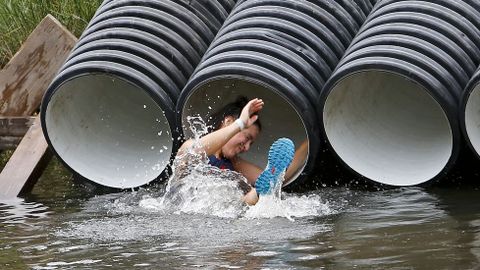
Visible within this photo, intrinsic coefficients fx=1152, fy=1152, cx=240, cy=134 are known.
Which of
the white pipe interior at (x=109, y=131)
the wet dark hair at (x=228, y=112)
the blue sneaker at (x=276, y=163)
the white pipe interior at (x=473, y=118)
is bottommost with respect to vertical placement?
the white pipe interior at (x=109, y=131)

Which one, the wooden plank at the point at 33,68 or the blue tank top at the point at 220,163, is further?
the wooden plank at the point at 33,68

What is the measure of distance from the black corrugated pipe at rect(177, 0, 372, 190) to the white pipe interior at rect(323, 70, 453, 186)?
203 mm

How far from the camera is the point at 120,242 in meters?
6.89

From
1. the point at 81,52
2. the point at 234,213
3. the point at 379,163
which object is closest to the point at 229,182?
the point at 234,213

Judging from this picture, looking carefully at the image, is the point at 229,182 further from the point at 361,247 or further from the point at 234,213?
the point at 361,247

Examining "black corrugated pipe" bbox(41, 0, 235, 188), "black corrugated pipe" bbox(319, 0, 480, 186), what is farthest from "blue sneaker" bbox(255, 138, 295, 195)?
"black corrugated pipe" bbox(41, 0, 235, 188)

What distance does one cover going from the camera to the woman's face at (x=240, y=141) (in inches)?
330

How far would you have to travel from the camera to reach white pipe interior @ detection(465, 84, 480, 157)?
8188 millimetres

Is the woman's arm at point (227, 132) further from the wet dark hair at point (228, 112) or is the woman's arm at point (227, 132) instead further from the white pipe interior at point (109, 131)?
the white pipe interior at point (109, 131)

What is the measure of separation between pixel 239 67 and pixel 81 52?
1573 mm

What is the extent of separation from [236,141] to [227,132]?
273 mm

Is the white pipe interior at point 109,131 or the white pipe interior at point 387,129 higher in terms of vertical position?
the white pipe interior at point 387,129

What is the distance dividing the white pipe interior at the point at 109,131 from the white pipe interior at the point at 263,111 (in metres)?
0.49

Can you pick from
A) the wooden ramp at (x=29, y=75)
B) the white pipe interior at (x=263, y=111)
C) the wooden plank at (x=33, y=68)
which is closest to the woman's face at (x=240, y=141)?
the white pipe interior at (x=263, y=111)
